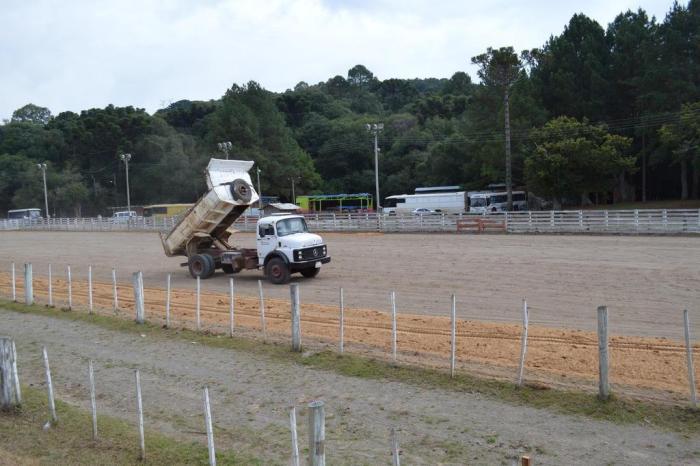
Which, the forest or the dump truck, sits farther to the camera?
the forest

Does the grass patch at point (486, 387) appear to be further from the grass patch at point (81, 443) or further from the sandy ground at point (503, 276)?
the sandy ground at point (503, 276)

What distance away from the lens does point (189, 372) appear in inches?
404

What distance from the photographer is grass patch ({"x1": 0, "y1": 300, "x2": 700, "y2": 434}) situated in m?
7.36

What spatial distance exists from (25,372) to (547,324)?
10090 mm

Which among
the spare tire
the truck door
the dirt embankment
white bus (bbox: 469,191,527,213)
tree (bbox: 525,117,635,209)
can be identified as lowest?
the dirt embankment

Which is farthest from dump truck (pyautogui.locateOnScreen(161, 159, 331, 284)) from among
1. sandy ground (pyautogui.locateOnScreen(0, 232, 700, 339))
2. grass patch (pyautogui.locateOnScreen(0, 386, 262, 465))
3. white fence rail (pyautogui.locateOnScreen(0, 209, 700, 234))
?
white fence rail (pyautogui.locateOnScreen(0, 209, 700, 234))

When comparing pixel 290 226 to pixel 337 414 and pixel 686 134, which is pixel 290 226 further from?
pixel 686 134

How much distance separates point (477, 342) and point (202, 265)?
13.6 m

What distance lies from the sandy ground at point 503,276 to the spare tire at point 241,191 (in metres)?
2.92

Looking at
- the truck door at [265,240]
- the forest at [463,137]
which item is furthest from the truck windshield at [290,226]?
the forest at [463,137]

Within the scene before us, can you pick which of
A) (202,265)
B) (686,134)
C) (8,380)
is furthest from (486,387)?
(686,134)

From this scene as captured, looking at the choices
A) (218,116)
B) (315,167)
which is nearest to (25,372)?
(218,116)

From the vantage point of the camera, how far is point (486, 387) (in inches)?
338

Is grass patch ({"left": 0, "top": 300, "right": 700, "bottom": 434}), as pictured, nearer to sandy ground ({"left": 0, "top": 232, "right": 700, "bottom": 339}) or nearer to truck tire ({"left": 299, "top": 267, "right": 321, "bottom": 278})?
sandy ground ({"left": 0, "top": 232, "right": 700, "bottom": 339})
